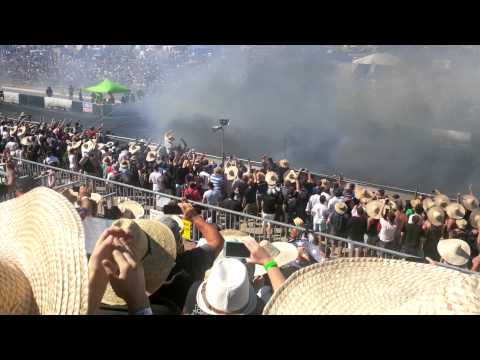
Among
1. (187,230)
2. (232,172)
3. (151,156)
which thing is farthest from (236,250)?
(151,156)

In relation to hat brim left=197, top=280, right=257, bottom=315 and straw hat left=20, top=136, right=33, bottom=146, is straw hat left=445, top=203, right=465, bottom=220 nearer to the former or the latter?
hat brim left=197, top=280, right=257, bottom=315

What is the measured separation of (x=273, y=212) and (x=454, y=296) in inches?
261

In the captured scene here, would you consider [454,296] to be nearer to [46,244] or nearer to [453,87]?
[46,244]

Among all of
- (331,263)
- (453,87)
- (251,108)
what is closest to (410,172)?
(453,87)

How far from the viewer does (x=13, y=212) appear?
2.28m

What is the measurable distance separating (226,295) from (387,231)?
5201 mm

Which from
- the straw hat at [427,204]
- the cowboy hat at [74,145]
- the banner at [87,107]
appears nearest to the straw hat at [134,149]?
the cowboy hat at [74,145]

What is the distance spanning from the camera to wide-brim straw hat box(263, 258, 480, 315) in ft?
7.11

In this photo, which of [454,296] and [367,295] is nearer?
[454,296]

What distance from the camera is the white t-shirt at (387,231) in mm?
7113

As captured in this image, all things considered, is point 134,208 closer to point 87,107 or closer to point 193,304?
point 193,304

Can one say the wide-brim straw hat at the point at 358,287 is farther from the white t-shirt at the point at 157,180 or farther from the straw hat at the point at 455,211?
the white t-shirt at the point at 157,180

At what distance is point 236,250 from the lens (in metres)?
3.55

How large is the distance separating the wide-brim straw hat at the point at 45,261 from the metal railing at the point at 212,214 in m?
4.19
